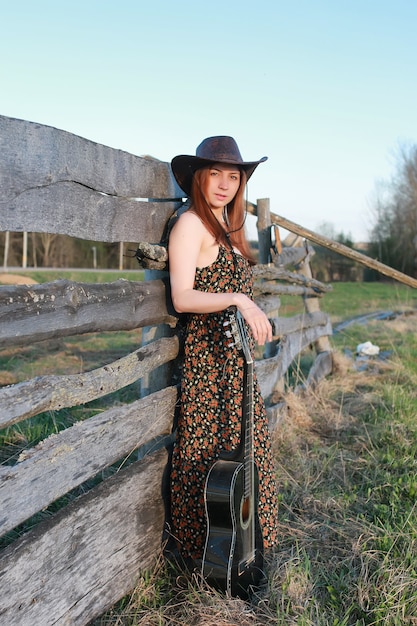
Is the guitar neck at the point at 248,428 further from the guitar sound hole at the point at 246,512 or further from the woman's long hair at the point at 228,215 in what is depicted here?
the woman's long hair at the point at 228,215

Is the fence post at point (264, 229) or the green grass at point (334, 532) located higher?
the fence post at point (264, 229)

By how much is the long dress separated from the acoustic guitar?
210 mm

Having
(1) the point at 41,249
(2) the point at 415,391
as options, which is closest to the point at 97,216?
(2) the point at 415,391

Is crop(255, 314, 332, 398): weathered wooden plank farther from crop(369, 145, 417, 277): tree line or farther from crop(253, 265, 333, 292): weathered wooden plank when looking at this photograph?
crop(369, 145, 417, 277): tree line

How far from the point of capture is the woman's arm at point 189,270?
266 cm

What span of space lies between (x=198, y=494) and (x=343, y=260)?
1255 inches

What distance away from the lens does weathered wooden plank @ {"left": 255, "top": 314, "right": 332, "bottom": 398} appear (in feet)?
15.1

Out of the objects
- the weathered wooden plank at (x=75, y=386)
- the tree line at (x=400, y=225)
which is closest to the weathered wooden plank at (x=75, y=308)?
the weathered wooden plank at (x=75, y=386)

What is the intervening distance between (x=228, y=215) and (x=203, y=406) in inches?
38.0

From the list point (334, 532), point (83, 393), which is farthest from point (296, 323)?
point (83, 393)

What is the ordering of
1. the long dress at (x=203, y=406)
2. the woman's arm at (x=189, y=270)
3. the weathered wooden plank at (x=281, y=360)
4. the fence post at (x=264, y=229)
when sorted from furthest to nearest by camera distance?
the fence post at (x=264, y=229)
the weathered wooden plank at (x=281, y=360)
the long dress at (x=203, y=406)
the woman's arm at (x=189, y=270)

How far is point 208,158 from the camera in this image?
2848 mm

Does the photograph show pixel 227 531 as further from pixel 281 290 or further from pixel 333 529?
pixel 281 290

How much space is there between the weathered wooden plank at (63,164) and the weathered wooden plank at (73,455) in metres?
0.84
